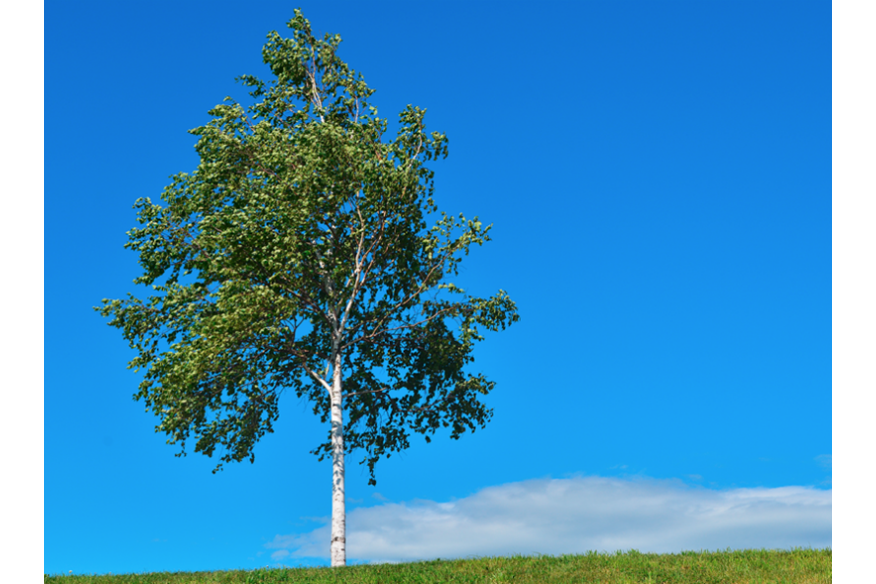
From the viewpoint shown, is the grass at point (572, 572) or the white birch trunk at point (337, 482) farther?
the white birch trunk at point (337, 482)

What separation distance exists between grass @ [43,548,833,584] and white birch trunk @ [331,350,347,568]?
2.53m

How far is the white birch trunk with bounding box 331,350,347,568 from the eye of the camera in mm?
21000

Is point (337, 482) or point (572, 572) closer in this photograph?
point (572, 572)

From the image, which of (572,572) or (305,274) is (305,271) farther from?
(572,572)

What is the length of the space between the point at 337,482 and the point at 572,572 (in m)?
8.68

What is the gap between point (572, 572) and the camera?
16000 millimetres

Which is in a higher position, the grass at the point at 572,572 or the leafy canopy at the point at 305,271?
the leafy canopy at the point at 305,271

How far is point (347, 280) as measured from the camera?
80.2 ft

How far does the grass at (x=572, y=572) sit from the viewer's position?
50.1ft

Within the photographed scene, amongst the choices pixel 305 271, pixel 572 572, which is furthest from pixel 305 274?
pixel 572 572

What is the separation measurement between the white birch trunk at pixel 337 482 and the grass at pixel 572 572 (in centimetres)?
253
